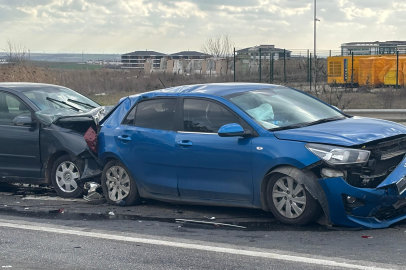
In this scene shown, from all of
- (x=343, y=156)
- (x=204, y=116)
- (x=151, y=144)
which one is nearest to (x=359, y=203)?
(x=343, y=156)

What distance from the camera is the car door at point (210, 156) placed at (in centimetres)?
645

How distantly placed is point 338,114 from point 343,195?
1763 millimetres

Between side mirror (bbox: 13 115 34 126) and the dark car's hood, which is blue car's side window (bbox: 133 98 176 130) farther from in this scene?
side mirror (bbox: 13 115 34 126)

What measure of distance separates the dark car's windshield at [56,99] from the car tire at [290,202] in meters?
4.29

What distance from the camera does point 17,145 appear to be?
882 centimetres

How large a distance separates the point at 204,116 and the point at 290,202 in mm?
1520

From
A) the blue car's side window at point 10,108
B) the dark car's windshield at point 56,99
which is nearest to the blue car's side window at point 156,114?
the dark car's windshield at point 56,99

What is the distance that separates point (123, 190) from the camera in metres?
7.74

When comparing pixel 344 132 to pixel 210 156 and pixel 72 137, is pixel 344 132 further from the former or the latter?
pixel 72 137

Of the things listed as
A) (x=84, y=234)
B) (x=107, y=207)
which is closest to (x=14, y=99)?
(x=107, y=207)

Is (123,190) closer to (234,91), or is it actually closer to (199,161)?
(199,161)

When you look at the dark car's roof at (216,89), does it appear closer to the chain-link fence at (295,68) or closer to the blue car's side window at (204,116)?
the blue car's side window at (204,116)

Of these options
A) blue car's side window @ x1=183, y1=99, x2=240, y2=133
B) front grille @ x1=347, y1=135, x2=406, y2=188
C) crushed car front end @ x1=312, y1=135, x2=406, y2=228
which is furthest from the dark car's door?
front grille @ x1=347, y1=135, x2=406, y2=188

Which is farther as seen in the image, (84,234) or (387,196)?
(84,234)
